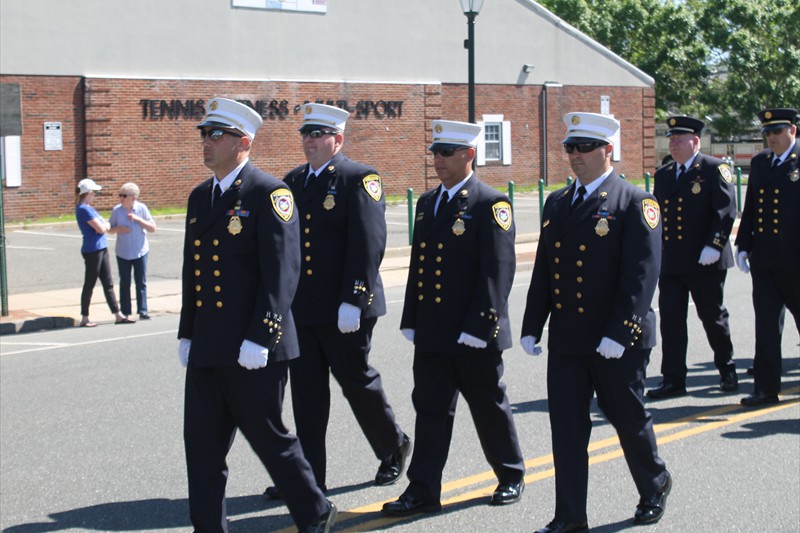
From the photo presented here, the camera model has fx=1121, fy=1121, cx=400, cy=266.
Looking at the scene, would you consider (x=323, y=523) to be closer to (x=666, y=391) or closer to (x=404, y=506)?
(x=404, y=506)

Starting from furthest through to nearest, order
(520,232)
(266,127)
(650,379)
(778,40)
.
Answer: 1. (778,40)
2. (266,127)
3. (520,232)
4. (650,379)

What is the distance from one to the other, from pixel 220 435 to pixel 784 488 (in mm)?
3234

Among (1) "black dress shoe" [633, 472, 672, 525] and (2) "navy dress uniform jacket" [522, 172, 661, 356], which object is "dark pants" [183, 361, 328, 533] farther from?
(1) "black dress shoe" [633, 472, 672, 525]

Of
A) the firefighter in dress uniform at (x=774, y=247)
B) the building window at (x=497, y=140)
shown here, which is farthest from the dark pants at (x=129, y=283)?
the building window at (x=497, y=140)

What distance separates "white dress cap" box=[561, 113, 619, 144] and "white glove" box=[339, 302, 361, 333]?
1.42m

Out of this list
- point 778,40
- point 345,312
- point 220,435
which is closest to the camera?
point 220,435

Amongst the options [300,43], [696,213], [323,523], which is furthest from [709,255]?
[300,43]

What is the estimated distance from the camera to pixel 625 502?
605 cm

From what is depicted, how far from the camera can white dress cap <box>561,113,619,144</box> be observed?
18.0ft

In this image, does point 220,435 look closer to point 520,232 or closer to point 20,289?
point 20,289

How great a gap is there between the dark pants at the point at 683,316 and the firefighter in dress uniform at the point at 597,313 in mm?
3095

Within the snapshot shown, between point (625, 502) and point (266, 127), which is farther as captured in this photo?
point (266, 127)

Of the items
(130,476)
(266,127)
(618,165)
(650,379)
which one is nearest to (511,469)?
(130,476)

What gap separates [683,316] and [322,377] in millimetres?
3619
